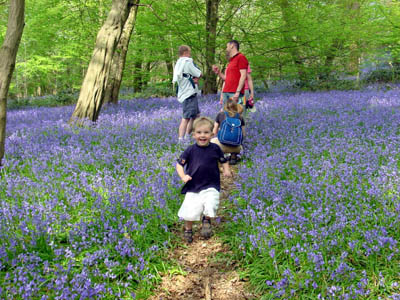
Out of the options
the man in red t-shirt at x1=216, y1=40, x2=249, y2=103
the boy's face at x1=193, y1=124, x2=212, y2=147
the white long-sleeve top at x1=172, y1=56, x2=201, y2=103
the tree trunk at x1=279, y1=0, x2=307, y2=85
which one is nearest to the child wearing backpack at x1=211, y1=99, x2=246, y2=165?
the man in red t-shirt at x1=216, y1=40, x2=249, y2=103

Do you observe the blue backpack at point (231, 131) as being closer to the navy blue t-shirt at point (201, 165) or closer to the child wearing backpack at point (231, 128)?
the child wearing backpack at point (231, 128)

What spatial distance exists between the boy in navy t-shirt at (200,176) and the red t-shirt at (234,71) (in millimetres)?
3042

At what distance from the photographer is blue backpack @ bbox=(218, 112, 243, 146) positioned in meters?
5.69

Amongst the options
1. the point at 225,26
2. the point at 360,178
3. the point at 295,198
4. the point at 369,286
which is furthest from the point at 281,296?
the point at 225,26

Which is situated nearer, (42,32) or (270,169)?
(270,169)

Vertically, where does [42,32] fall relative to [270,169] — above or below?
above

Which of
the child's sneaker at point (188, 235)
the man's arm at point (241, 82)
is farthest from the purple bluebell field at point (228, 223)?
the man's arm at point (241, 82)

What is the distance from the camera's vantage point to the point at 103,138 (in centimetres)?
678

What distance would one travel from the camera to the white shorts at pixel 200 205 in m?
3.58

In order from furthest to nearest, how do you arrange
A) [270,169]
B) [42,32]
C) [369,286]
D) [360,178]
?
[42,32], [270,169], [360,178], [369,286]

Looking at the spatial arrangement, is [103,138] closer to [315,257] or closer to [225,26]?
[315,257]

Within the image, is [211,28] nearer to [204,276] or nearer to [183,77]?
[183,77]

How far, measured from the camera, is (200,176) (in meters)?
3.69

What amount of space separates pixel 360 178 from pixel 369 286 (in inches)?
78.3
